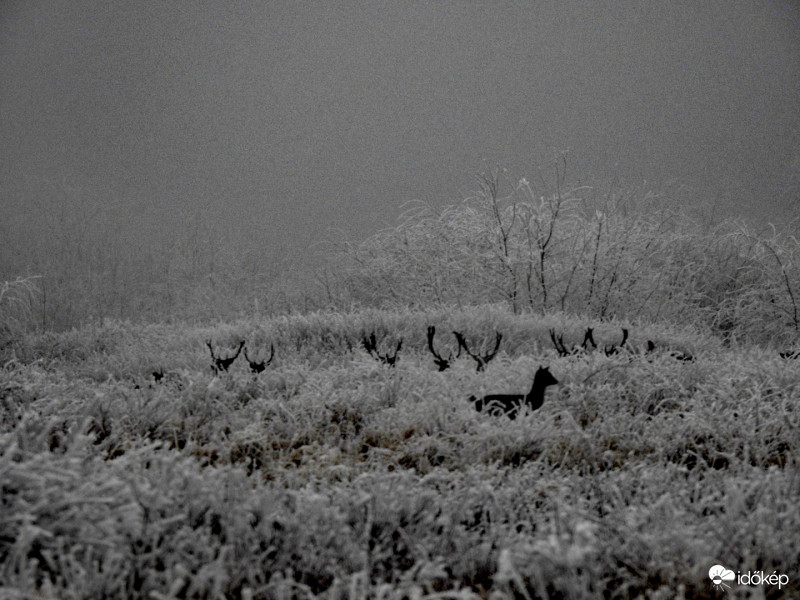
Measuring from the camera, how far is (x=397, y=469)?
2.58 metres

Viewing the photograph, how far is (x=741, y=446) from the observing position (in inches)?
113

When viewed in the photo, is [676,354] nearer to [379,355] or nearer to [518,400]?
[518,400]

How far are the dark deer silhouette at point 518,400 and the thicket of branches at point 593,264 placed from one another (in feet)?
15.0

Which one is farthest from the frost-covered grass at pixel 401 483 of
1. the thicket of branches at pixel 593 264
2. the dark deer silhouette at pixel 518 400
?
the thicket of branches at pixel 593 264

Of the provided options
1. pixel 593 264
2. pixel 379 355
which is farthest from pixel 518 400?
pixel 593 264

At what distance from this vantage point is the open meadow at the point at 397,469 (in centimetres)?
150

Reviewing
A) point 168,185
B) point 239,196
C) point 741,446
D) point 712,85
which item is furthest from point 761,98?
point 741,446

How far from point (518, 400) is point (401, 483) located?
1.37 meters

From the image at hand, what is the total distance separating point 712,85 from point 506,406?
200 ft

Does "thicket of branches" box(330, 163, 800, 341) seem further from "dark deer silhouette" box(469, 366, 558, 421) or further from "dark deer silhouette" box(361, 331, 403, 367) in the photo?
"dark deer silhouette" box(469, 366, 558, 421)

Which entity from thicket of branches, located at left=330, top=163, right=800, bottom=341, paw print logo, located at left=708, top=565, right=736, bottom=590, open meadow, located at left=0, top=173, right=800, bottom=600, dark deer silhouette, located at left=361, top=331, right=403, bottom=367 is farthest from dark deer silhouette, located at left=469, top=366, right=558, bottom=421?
thicket of branches, located at left=330, top=163, right=800, bottom=341

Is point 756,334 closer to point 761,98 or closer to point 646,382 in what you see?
point 646,382

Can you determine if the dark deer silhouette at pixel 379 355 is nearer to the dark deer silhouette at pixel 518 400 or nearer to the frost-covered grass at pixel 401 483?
the frost-covered grass at pixel 401 483

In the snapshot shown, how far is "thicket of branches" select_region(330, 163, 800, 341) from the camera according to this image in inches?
320
